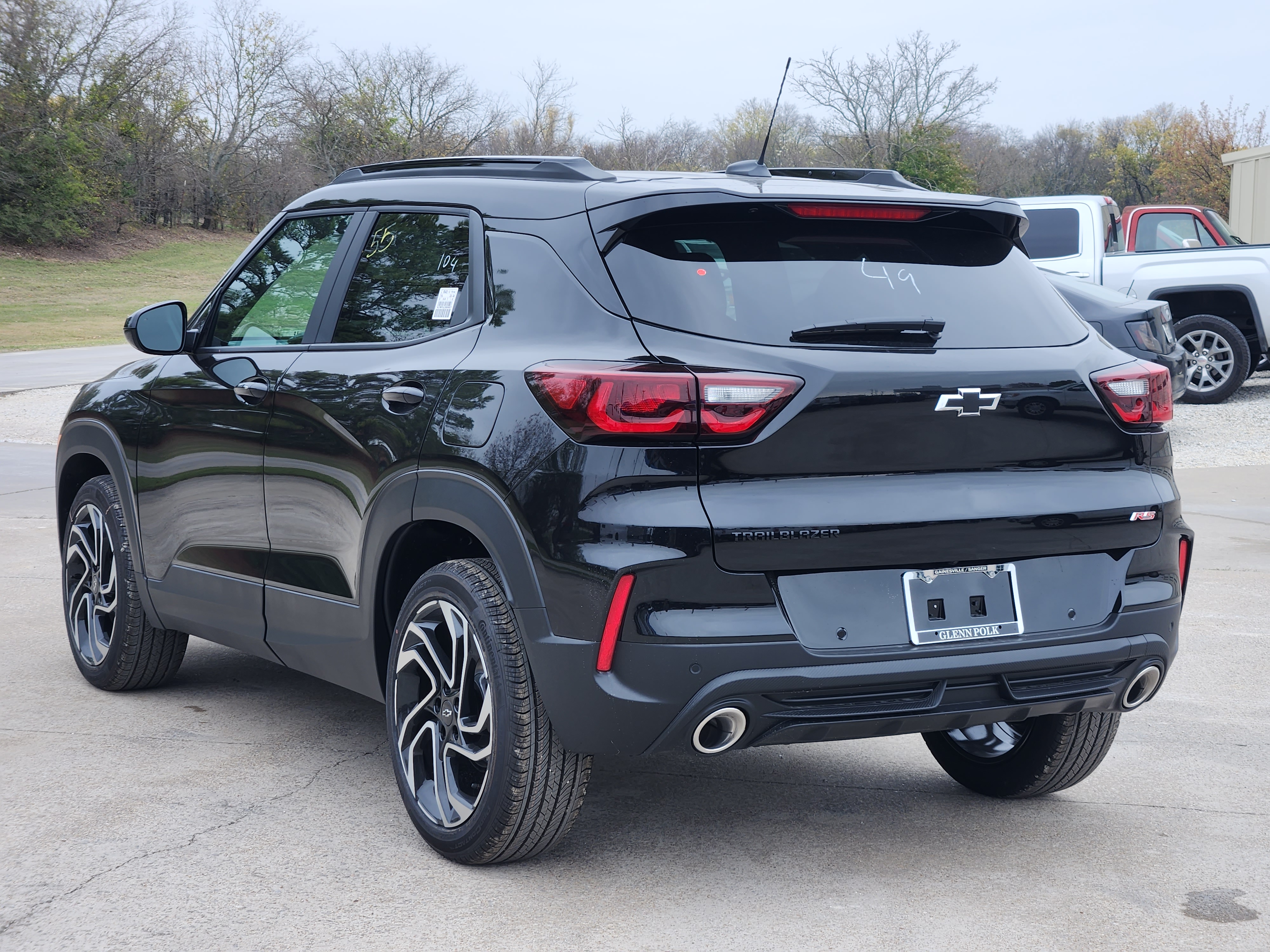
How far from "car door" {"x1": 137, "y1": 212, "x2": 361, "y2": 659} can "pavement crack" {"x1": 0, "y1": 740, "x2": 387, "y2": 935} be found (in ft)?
1.39

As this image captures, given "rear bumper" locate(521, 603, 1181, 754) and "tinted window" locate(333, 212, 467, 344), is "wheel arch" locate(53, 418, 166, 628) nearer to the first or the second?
"tinted window" locate(333, 212, 467, 344)

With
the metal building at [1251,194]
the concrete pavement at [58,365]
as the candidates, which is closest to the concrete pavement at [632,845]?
the concrete pavement at [58,365]

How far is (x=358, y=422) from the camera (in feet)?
12.1

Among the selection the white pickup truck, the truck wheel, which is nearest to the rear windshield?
the white pickup truck

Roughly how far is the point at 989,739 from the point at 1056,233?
36.5ft

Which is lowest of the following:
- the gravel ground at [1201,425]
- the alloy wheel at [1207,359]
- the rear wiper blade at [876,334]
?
the gravel ground at [1201,425]

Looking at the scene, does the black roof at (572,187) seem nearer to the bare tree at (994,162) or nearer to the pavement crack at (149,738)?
the pavement crack at (149,738)

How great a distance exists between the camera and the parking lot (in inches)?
122

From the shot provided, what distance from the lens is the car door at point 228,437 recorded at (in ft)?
13.7

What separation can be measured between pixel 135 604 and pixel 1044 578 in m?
3.22

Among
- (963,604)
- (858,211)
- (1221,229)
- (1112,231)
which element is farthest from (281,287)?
(1221,229)

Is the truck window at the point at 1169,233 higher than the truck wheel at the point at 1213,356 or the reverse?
higher

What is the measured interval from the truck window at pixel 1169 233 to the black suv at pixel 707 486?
40.0 ft

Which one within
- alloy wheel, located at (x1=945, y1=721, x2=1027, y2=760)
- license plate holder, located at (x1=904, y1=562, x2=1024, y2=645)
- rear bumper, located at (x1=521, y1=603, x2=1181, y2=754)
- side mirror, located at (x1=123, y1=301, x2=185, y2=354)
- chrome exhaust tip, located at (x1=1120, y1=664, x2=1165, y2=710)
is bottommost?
alloy wheel, located at (x1=945, y1=721, x2=1027, y2=760)
